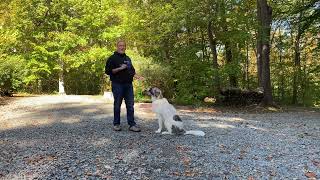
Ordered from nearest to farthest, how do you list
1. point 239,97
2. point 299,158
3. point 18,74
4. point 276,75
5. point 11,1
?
point 299,158, point 239,97, point 18,74, point 11,1, point 276,75

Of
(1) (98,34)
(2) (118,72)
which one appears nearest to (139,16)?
(1) (98,34)

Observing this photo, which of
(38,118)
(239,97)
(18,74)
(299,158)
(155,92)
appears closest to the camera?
(299,158)

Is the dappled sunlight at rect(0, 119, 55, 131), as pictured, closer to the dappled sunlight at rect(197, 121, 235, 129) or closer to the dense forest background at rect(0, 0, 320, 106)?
the dappled sunlight at rect(197, 121, 235, 129)

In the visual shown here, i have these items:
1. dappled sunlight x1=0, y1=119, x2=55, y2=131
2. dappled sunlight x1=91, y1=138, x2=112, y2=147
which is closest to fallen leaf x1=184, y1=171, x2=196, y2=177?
dappled sunlight x1=91, y1=138, x2=112, y2=147

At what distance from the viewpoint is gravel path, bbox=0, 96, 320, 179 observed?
20.9 feet

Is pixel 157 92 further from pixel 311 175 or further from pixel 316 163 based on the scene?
pixel 311 175

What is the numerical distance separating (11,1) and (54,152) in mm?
22822

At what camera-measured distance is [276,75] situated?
29.9 metres

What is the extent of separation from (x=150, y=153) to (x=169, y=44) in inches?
597

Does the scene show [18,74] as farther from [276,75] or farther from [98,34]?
[276,75]

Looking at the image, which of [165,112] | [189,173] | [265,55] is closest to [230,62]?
[265,55]

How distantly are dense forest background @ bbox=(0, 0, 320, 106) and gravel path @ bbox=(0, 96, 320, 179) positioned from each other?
7826 mm

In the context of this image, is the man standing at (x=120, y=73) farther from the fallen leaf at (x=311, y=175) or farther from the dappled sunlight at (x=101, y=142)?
the fallen leaf at (x=311, y=175)

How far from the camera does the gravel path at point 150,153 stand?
20.9 ft
